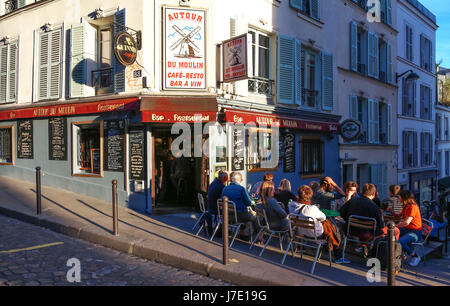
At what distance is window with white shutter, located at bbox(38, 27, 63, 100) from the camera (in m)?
11.0

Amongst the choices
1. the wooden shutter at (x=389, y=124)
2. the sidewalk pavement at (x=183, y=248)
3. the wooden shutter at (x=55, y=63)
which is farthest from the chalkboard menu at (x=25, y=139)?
the wooden shutter at (x=389, y=124)

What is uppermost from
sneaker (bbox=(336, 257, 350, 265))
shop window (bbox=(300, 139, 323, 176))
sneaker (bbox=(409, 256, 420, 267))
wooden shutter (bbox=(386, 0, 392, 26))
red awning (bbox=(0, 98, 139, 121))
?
wooden shutter (bbox=(386, 0, 392, 26))

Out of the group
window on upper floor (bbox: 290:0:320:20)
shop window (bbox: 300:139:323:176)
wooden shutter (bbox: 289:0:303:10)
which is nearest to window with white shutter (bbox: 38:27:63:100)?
wooden shutter (bbox: 289:0:303:10)

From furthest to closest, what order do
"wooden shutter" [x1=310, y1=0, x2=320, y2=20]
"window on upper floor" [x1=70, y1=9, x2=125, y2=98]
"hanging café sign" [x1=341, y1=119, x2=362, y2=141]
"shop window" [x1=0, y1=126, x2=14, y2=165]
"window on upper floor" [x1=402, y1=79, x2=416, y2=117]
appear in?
"window on upper floor" [x1=402, y1=79, x2=416, y2=117]
"hanging café sign" [x1=341, y1=119, x2=362, y2=141]
"wooden shutter" [x1=310, y1=0, x2=320, y2=20]
"shop window" [x1=0, y1=126, x2=14, y2=165]
"window on upper floor" [x1=70, y1=9, x2=125, y2=98]

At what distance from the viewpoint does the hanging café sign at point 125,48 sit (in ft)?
28.8

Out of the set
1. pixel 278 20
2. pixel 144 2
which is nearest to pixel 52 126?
pixel 144 2

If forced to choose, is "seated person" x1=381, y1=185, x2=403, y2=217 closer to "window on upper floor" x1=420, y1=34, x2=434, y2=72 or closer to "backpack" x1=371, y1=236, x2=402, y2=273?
"backpack" x1=371, y1=236, x2=402, y2=273

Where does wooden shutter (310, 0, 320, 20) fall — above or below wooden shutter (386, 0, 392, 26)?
below

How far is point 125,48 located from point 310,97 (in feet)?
22.3

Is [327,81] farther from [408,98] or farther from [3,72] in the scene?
[3,72]

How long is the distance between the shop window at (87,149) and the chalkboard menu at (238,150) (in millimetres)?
3653

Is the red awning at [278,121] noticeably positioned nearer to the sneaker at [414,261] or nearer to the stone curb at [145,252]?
the stone curb at [145,252]

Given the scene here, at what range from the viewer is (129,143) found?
9500mm
